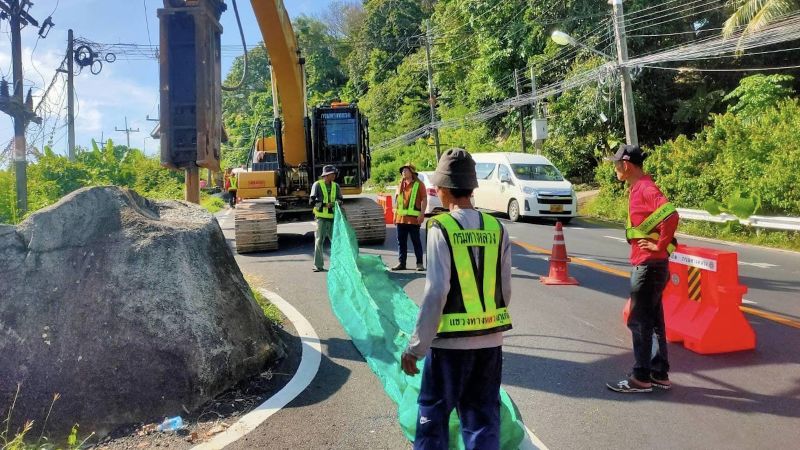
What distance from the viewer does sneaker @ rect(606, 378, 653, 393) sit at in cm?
468

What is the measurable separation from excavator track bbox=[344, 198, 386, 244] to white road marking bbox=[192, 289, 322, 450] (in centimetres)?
602

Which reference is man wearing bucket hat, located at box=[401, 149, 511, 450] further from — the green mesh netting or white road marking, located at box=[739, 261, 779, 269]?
white road marking, located at box=[739, 261, 779, 269]

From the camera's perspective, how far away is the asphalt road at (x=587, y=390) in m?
3.93

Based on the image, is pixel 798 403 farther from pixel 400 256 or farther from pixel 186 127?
pixel 400 256

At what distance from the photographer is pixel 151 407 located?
13.5ft

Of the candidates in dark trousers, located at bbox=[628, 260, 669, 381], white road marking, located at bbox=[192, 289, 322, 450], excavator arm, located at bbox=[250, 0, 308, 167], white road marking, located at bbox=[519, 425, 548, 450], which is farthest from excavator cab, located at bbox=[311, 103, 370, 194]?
white road marking, located at bbox=[519, 425, 548, 450]

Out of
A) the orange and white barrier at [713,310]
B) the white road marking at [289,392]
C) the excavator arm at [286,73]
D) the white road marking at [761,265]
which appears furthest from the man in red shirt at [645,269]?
the excavator arm at [286,73]

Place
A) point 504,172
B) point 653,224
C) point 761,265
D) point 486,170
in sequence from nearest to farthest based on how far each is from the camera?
point 653,224 < point 761,265 < point 504,172 < point 486,170

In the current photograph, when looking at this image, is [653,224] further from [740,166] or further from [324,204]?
[740,166]

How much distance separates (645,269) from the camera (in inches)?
184

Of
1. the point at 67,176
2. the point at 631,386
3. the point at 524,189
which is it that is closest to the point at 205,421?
the point at 631,386

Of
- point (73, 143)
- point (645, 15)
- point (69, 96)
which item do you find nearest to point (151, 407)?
point (73, 143)

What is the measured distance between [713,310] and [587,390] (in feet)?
5.55

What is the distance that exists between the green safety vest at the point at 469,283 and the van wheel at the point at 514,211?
1652 cm
